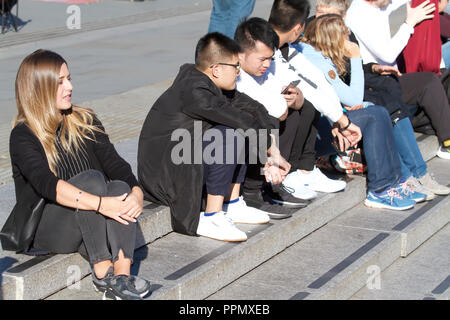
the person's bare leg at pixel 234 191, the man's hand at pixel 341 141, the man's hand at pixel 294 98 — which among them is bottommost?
the person's bare leg at pixel 234 191

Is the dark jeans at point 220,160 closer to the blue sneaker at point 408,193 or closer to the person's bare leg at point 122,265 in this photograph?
the person's bare leg at point 122,265

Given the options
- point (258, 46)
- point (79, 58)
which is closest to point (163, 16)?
point (79, 58)

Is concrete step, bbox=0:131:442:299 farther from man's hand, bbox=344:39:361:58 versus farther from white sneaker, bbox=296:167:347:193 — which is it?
man's hand, bbox=344:39:361:58

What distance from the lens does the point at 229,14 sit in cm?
662

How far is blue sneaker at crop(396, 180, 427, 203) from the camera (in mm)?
5609

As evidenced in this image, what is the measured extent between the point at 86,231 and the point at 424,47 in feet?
12.4

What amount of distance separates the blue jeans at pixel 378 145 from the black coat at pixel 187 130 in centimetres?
109

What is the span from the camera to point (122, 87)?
878cm

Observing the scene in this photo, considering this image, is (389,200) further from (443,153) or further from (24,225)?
(24,225)

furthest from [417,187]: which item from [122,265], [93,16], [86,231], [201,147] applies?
[93,16]

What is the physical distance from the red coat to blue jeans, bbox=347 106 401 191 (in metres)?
1.28

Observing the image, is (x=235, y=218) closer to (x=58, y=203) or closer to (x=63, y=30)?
(x=58, y=203)

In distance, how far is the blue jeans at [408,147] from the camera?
18.9ft

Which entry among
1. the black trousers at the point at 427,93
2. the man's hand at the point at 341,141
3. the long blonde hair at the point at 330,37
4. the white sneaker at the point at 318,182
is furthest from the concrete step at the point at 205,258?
the black trousers at the point at 427,93
